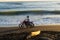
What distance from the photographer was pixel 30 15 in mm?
6578

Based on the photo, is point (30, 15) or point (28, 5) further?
point (30, 15)

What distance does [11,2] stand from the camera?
21.7 feet

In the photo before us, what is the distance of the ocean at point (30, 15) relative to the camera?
5.65 meters

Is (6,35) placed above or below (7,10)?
below

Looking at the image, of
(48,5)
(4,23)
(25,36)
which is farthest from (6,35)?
(48,5)

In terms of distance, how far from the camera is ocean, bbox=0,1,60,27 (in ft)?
18.5

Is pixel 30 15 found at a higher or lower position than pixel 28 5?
lower

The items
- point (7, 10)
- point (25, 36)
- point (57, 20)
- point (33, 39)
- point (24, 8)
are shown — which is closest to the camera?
point (33, 39)

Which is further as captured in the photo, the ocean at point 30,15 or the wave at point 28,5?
the wave at point 28,5

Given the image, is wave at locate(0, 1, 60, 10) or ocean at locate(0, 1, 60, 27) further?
wave at locate(0, 1, 60, 10)

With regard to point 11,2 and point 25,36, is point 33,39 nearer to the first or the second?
point 25,36

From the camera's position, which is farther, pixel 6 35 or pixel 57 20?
pixel 57 20

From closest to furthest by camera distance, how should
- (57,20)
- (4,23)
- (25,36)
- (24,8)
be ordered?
(25,36), (4,23), (57,20), (24,8)

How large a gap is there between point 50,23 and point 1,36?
2030 mm
